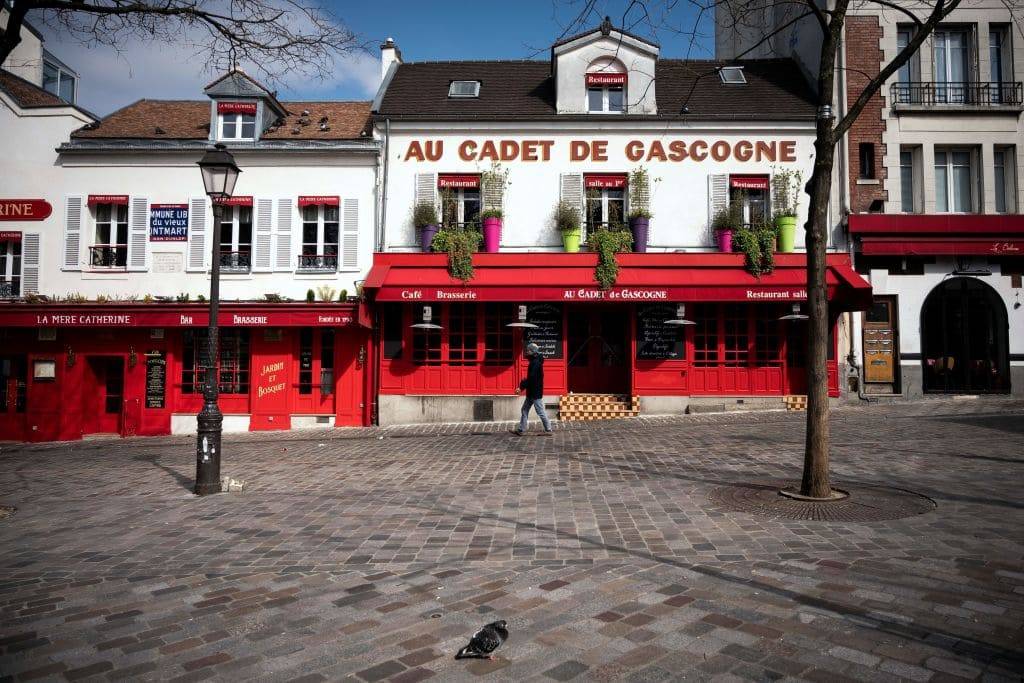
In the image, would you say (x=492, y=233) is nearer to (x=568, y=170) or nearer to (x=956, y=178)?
(x=568, y=170)

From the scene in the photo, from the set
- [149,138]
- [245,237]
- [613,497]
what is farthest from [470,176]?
[613,497]

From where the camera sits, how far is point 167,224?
15328 millimetres

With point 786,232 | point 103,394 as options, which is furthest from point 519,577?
point 103,394

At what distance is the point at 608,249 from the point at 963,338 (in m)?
9.04

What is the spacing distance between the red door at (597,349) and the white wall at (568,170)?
1.98 m

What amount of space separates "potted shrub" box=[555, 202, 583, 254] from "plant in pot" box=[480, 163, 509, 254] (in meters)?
1.45

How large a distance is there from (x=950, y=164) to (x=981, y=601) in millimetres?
15534

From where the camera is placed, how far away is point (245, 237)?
15.5 m

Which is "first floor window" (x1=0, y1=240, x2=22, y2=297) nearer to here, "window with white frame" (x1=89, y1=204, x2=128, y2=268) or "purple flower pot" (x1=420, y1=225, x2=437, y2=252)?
"window with white frame" (x1=89, y1=204, x2=128, y2=268)

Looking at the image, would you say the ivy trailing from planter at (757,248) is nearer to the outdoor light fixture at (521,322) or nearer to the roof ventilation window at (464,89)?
the outdoor light fixture at (521,322)

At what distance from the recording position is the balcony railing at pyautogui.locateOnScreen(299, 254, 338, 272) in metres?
→ 15.2

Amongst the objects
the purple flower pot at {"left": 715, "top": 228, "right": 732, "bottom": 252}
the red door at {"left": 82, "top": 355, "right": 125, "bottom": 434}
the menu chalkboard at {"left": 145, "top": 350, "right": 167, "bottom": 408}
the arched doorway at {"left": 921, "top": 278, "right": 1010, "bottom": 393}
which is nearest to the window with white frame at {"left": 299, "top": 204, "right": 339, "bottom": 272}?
the menu chalkboard at {"left": 145, "top": 350, "right": 167, "bottom": 408}

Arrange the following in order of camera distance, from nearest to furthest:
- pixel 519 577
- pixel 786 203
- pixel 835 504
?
pixel 519 577
pixel 835 504
pixel 786 203

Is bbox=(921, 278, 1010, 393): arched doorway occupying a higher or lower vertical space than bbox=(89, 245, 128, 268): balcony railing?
lower
